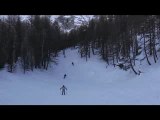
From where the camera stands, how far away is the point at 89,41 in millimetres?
35469

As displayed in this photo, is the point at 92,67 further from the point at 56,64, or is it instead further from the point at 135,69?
the point at 135,69

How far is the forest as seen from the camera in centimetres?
2572

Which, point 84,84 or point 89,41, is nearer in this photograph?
point 84,84

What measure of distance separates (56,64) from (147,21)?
896 centimetres

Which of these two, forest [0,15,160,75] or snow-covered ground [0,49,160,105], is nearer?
snow-covered ground [0,49,160,105]

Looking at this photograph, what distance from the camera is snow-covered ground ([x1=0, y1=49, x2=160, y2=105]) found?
631 inches

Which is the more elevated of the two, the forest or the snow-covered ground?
the forest

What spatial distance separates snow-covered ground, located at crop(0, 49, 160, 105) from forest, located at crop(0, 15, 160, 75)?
2.92 feet

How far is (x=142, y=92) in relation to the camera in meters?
18.5

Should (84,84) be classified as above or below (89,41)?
below

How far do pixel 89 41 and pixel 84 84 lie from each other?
41.0ft

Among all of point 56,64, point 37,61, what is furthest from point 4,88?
point 56,64

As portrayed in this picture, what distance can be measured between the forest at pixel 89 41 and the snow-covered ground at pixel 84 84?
889mm
